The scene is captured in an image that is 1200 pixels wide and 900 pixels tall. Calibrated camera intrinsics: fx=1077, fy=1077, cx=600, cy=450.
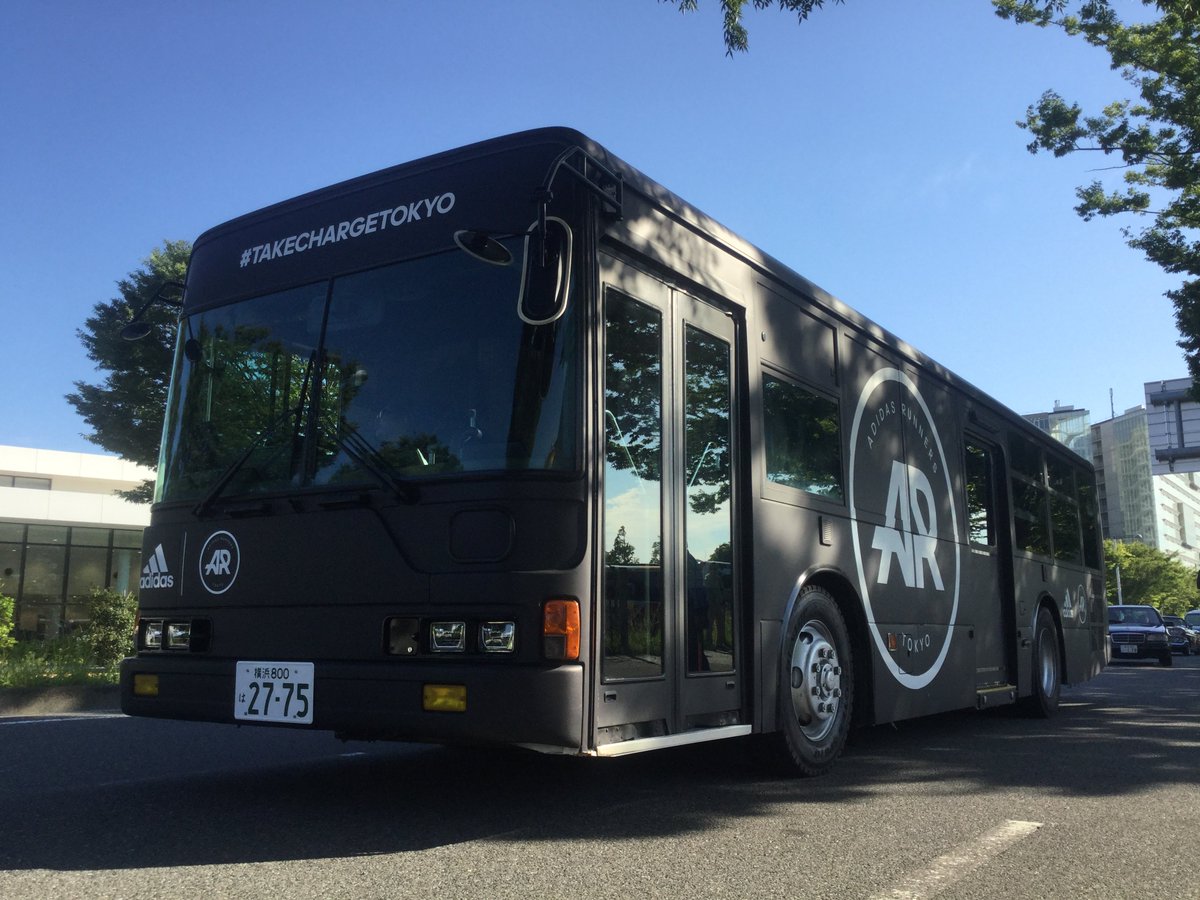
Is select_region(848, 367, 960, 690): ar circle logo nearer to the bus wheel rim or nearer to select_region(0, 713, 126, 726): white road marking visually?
the bus wheel rim

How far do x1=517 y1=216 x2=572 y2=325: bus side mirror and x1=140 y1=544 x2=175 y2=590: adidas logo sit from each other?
2355 millimetres

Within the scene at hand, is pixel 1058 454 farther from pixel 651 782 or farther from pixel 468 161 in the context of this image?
pixel 468 161

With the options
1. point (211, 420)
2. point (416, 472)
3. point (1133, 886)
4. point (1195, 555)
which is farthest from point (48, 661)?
point (1195, 555)

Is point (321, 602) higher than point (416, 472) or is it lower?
lower

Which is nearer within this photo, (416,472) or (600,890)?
(600,890)

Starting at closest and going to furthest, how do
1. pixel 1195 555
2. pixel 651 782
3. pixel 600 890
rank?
pixel 600 890, pixel 651 782, pixel 1195 555

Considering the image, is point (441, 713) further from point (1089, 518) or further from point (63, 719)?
point (1089, 518)

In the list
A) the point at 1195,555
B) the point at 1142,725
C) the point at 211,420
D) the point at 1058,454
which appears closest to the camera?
the point at 211,420

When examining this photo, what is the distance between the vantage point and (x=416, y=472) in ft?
15.4

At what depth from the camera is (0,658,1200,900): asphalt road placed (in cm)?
383

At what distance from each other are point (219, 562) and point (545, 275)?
217cm

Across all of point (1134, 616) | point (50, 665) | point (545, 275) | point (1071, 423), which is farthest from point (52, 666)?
point (1071, 423)

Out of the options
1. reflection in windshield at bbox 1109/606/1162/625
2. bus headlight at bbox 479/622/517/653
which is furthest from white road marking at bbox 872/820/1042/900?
reflection in windshield at bbox 1109/606/1162/625

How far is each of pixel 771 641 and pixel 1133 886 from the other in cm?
215
